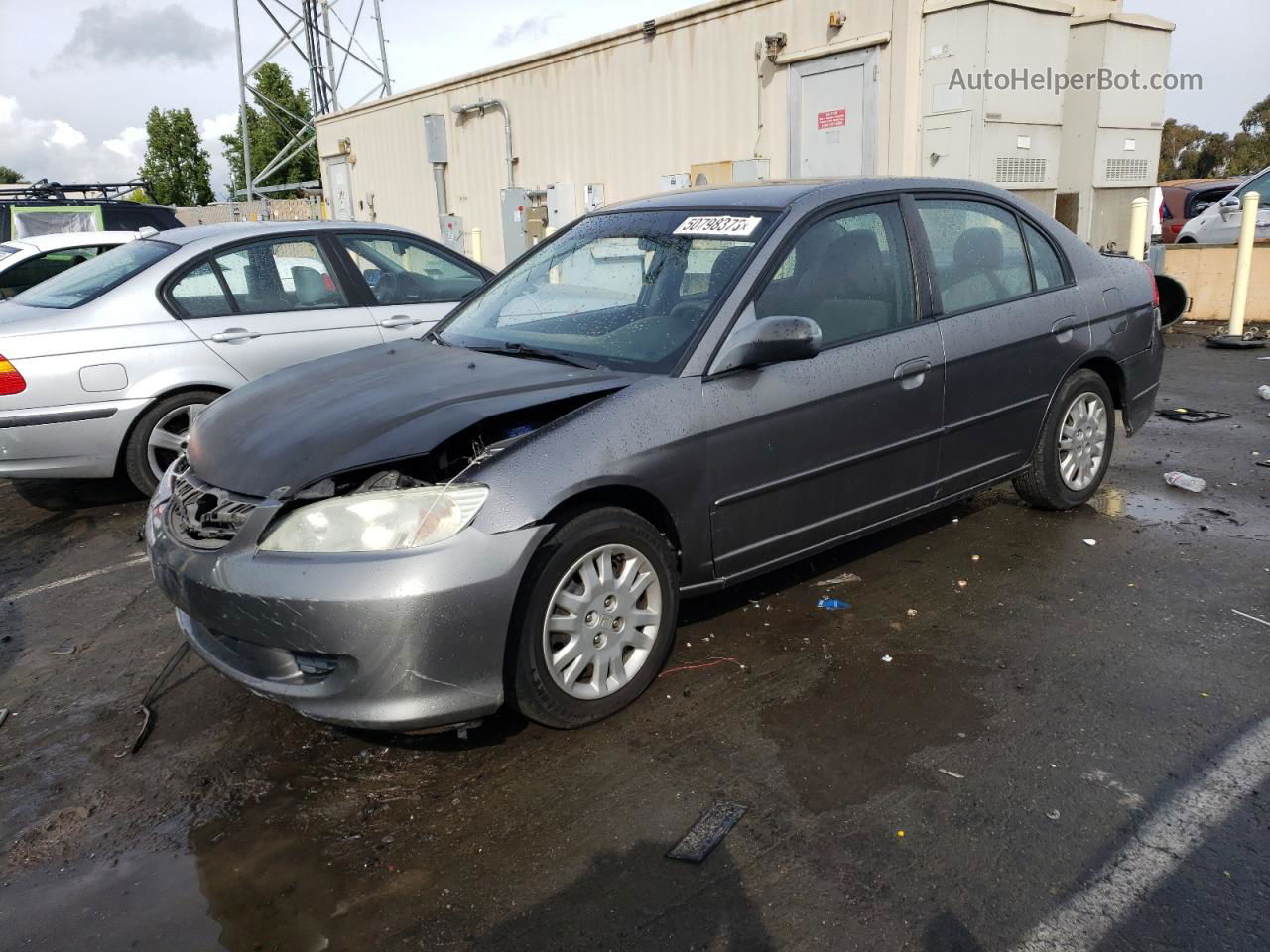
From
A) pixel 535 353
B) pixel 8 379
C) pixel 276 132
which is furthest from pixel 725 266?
pixel 276 132

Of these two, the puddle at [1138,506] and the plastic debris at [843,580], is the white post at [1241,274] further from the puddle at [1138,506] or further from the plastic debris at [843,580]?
the plastic debris at [843,580]

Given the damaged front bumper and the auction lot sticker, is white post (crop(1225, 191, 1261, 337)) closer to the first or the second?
the auction lot sticker

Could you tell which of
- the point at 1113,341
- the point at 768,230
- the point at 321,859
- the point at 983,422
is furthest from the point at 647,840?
the point at 1113,341

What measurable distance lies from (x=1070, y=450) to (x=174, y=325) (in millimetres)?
4955

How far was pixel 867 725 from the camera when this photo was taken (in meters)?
3.23

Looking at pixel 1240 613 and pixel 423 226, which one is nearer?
pixel 1240 613

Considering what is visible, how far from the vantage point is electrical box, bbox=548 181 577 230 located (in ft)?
48.4

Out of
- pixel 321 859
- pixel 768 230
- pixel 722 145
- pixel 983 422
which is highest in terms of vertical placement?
pixel 722 145

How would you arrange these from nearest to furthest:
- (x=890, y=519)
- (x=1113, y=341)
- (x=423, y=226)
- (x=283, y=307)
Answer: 1. (x=890, y=519)
2. (x=1113, y=341)
3. (x=283, y=307)
4. (x=423, y=226)

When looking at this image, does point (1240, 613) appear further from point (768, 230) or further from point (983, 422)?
point (768, 230)

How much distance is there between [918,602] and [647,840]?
1952 mm

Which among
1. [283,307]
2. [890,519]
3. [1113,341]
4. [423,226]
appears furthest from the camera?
[423,226]

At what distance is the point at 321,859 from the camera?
8.85 feet

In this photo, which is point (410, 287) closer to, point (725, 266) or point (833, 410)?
point (725, 266)
